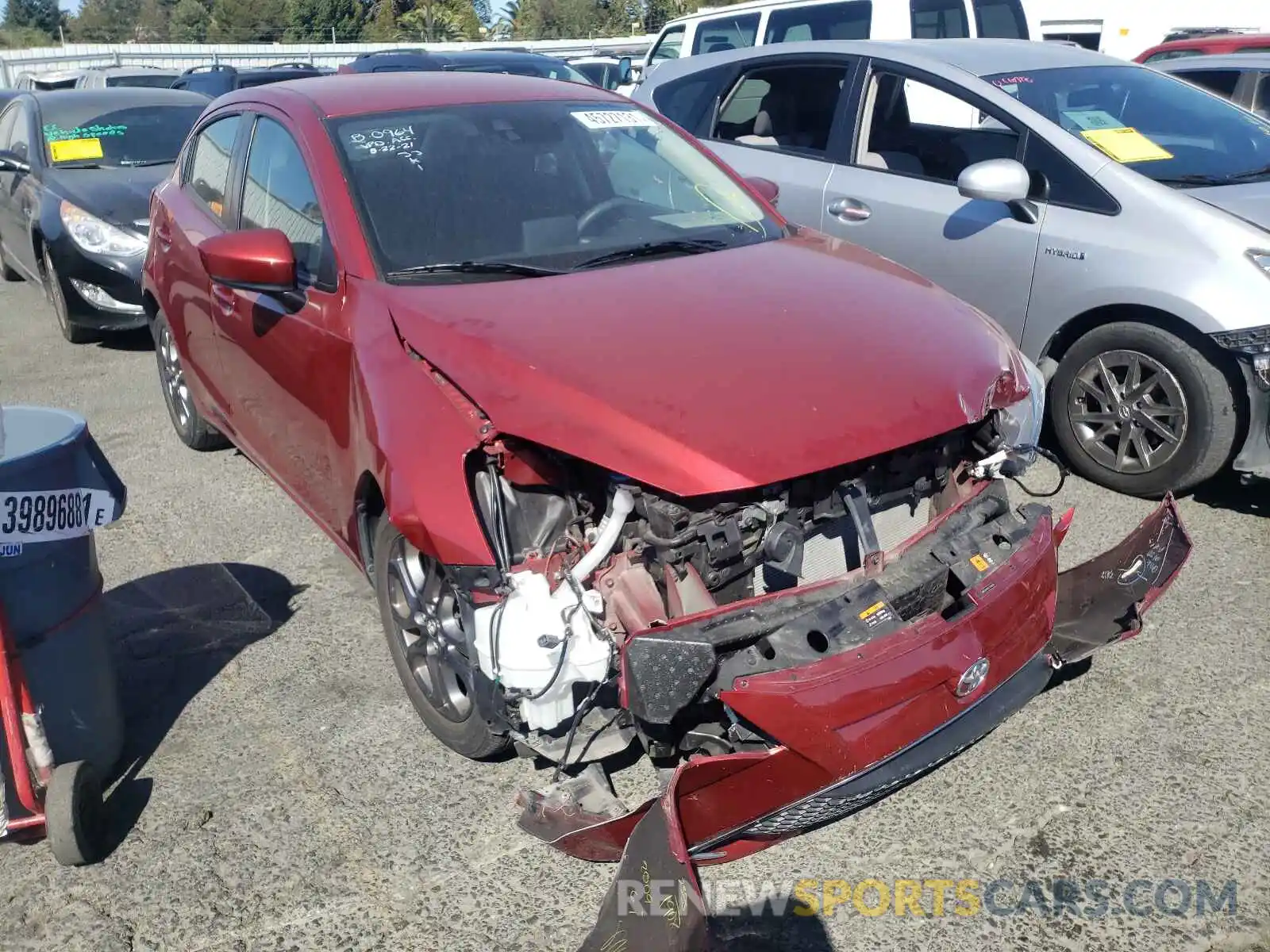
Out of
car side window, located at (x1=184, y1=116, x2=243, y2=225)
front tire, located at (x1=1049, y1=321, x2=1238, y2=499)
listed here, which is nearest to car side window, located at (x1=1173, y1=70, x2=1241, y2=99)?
front tire, located at (x1=1049, y1=321, x2=1238, y2=499)

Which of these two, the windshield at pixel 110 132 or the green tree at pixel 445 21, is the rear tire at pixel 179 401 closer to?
the windshield at pixel 110 132

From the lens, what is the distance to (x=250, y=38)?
5391 centimetres

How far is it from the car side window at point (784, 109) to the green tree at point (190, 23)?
191ft

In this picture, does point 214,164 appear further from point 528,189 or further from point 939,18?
point 939,18

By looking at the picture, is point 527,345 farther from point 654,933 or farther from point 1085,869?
point 1085,869

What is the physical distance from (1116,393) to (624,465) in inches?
116

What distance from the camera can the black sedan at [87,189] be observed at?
23.5 feet

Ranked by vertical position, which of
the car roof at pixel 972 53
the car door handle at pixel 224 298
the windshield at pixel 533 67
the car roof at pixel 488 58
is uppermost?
the car roof at pixel 972 53

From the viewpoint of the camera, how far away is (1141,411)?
451 cm

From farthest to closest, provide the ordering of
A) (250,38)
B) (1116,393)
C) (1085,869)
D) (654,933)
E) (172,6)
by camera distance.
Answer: (172,6)
(250,38)
(1116,393)
(1085,869)
(654,933)

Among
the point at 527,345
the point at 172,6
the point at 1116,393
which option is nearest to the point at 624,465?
the point at 527,345

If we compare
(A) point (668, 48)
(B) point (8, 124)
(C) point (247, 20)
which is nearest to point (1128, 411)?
(B) point (8, 124)

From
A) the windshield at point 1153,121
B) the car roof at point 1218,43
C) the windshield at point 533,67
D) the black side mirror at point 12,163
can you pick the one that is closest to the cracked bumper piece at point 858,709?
the windshield at point 1153,121

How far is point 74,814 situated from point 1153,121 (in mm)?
5177
